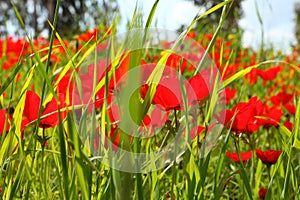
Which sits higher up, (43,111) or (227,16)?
(227,16)

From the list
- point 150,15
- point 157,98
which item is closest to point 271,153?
point 157,98

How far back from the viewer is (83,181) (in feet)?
2.00

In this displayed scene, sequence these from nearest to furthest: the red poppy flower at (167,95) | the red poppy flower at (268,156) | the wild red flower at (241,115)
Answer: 1. the red poppy flower at (167,95)
2. the wild red flower at (241,115)
3. the red poppy flower at (268,156)

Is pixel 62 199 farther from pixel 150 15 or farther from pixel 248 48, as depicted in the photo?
pixel 248 48

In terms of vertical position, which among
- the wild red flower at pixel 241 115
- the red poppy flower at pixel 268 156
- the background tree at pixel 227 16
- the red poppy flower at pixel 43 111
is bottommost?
the red poppy flower at pixel 268 156

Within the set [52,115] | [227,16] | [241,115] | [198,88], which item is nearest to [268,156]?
[241,115]

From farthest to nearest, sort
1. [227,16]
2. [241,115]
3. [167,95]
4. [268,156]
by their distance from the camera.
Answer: [227,16], [268,156], [241,115], [167,95]

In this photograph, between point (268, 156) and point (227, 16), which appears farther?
point (227, 16)

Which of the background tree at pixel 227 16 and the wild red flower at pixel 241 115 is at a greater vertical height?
the background tree at pixel 227 16

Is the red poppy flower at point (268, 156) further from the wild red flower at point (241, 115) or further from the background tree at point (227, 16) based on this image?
the background tree at point (227, 16)

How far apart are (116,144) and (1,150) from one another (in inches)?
6.3

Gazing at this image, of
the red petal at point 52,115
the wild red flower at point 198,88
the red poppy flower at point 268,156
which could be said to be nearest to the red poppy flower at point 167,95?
the wild red flower at point 198,88

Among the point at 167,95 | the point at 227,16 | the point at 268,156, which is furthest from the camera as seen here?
the point at 227,16

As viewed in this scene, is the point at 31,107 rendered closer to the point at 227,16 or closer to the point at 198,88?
the point at 198,88
